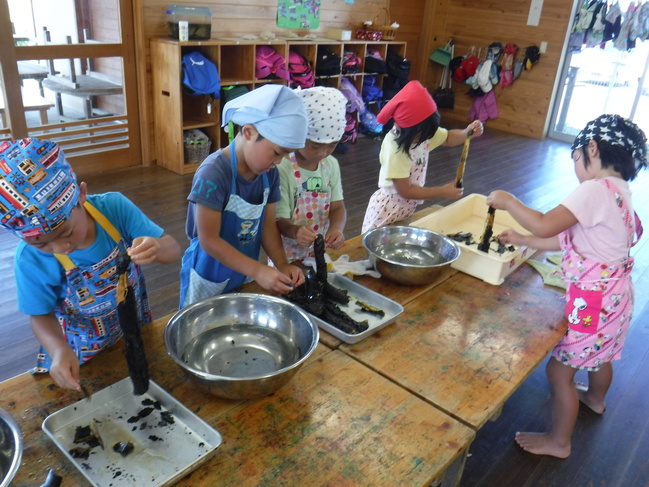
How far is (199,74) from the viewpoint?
4.25 meters

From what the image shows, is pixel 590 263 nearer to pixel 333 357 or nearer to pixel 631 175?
pixel 631 175

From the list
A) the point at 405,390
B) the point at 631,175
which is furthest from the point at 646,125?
the point at 405,390

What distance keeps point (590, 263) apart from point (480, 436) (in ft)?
2.83

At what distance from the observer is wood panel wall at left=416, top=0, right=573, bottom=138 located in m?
6.66

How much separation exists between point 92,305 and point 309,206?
86cm

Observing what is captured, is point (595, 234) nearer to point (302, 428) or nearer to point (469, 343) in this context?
point (469, 343)

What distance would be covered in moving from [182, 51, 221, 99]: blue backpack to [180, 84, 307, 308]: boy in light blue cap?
9.66 feet

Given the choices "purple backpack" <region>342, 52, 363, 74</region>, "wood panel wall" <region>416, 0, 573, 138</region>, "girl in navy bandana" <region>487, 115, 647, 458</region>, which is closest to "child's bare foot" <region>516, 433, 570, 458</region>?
"girl in navy bandana" <region>487, 115, 647, 458</region>

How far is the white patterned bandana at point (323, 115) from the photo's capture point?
1.62 m

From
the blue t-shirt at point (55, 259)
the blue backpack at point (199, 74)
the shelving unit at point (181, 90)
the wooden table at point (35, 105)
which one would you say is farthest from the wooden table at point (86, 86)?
the blue t-shirt at point (55, 259)

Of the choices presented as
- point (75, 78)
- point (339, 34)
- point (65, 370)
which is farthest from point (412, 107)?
point (339, 34)

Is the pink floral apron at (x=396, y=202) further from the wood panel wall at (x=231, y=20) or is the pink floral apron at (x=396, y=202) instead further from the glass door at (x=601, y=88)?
the glass door at (x=601, y=88)

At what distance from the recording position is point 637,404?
2.30m

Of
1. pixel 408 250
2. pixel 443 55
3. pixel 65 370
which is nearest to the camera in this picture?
pixel 65 370
